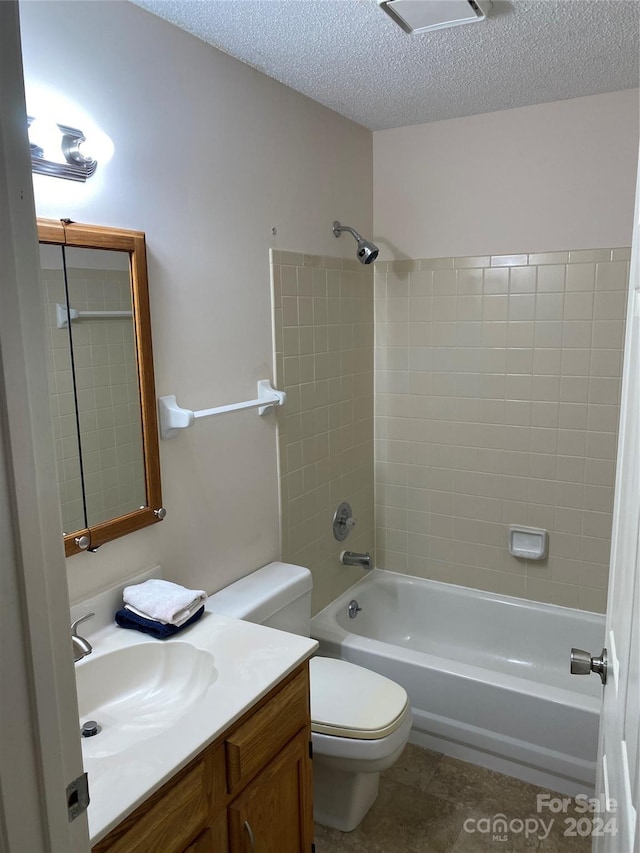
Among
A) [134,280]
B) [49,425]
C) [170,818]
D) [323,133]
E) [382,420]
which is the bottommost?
[170,818]

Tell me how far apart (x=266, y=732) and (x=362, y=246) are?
72.2 inches

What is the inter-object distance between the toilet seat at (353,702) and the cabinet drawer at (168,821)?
671 millimetres

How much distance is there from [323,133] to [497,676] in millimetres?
2185

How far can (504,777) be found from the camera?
7.68 ft

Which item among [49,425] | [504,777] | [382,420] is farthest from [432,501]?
[49,425]

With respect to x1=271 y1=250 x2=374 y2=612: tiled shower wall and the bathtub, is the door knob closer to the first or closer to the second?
the bathtub

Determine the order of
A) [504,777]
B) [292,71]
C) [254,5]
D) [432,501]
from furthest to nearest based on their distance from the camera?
[432,501] < [504,777] < [292,71] < [254,5]

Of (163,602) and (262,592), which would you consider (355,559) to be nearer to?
(262,592)

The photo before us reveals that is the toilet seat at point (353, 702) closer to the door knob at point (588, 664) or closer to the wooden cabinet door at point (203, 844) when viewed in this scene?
the wooden cabinet door at point (203, 844)

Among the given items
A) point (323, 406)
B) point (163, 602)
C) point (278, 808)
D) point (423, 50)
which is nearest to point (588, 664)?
point (278, 808)

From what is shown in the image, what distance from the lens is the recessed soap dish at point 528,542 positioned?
282 cm

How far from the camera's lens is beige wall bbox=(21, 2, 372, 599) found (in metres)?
1.59

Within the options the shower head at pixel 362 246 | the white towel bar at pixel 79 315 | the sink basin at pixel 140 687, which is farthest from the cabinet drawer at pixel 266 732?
the shower head at pixel 362 246

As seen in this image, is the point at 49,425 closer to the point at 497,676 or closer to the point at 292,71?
the point at 292,71
